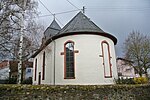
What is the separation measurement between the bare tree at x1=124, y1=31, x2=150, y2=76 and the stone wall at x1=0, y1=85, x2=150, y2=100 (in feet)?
61.7

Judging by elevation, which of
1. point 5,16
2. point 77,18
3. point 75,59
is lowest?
point 75,59

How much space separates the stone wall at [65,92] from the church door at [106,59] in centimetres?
494

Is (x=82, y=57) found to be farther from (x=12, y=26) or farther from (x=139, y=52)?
(x=139, y=52)

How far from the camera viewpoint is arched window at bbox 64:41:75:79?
1651 cm

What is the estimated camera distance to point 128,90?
11.7 meters

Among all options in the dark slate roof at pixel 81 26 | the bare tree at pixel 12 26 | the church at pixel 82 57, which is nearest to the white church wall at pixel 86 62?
the church at pixel 82 57

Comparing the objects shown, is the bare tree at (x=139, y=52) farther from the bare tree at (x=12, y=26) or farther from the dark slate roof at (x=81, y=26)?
the bare tree at (x=12, y=26)

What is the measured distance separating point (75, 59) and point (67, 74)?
66.4 inches

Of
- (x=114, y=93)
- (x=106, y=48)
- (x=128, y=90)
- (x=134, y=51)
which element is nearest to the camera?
(x=114, y=93)

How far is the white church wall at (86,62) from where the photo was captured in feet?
52.3

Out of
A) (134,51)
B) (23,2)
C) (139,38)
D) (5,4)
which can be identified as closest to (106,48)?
(23,2)

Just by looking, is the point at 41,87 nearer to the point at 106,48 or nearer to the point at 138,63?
the point at 106,48

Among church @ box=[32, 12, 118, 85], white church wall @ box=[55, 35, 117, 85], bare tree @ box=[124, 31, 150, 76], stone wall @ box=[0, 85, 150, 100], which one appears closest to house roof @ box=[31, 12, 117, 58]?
church @ box=[32, 12, 118, 85]

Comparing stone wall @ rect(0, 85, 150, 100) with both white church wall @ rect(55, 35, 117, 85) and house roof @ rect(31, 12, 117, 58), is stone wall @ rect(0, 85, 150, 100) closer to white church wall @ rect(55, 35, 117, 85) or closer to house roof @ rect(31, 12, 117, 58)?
white church wall @ rect(55, 35, 117, 85)
